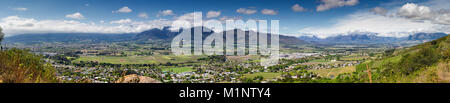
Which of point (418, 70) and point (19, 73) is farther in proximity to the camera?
point (418, 70)

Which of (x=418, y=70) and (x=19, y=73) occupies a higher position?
(x=19, y=73)

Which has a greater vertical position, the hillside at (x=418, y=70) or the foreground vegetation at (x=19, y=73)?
the foreground vegetation at (x=19, y=73)

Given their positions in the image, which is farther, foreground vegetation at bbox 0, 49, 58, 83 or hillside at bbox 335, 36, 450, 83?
hillside at bbox 335, 36, 450, 83

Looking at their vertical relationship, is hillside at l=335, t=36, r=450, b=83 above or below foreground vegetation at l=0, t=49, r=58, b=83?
below

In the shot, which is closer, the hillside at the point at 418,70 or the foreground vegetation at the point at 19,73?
the foreground vegetation at the point at 19,73
